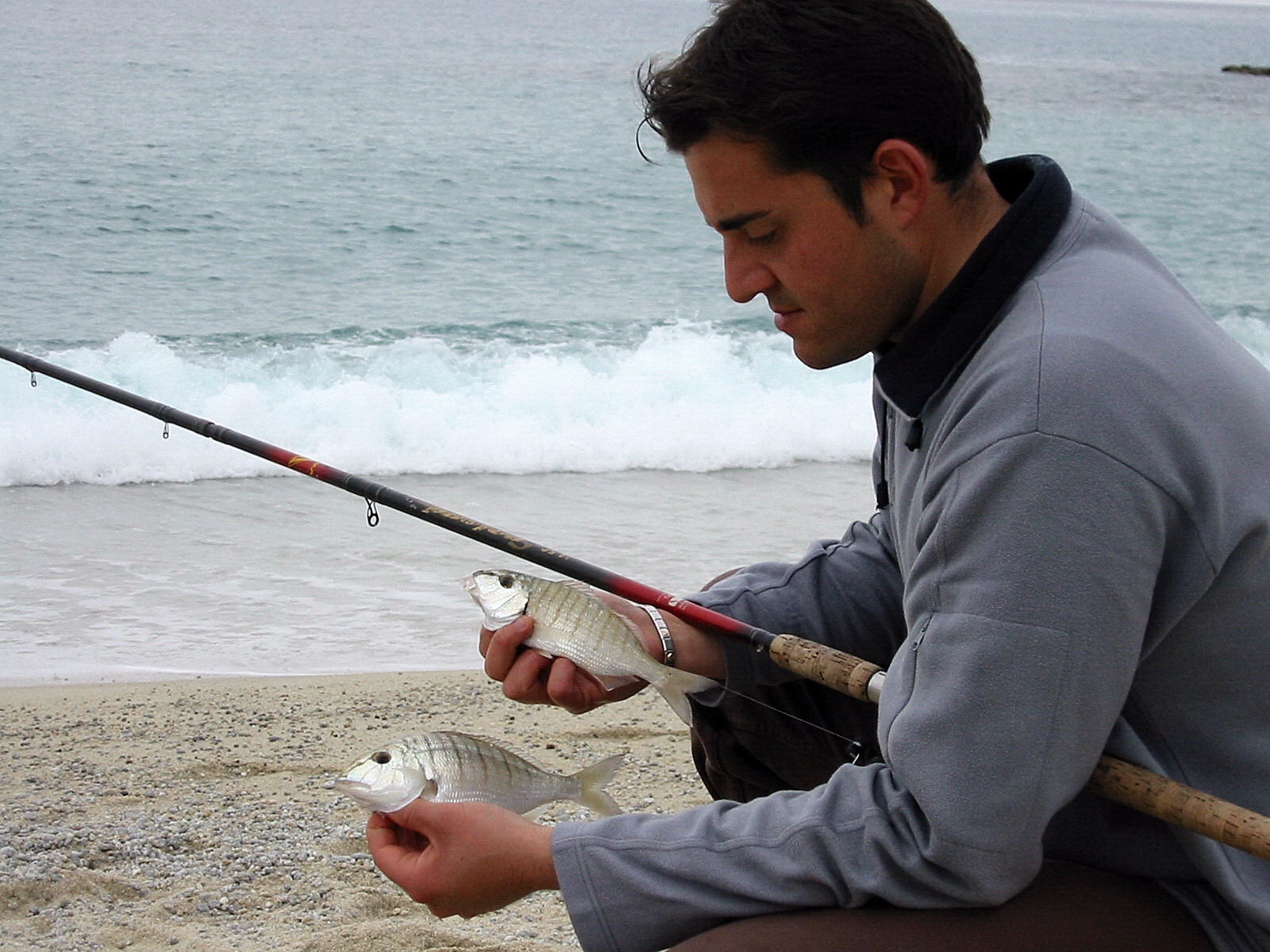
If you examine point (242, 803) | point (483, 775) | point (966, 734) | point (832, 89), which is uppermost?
point (832, 89)

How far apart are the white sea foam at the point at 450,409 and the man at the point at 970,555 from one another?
6202 millimetres

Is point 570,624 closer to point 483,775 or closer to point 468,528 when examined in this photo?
point 483,775

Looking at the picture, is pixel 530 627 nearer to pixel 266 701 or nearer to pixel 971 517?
pixel 971 517

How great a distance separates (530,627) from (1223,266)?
16.1 meters

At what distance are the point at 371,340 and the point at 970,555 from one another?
401 inches

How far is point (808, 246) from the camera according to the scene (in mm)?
1898

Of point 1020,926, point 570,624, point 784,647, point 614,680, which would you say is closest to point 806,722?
point 784,647

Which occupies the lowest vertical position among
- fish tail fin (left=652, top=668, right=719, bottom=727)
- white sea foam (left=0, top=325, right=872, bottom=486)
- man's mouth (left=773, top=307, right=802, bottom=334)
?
white sea foam (left=0, top=325, right=872, bottom=486)

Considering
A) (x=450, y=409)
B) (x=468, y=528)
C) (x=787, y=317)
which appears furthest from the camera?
(x=450, y=409)

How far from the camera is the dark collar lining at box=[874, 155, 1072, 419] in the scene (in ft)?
5.92

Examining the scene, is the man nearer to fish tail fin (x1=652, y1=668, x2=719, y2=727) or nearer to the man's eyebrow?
the man's eyebrow

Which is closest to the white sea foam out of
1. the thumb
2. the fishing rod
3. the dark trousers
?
the fishing rod

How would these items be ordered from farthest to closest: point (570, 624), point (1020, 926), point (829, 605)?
point (829, 605) → point (570, 624) → point (1020, 926)

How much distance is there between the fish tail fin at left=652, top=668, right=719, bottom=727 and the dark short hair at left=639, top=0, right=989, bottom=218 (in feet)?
2.68
